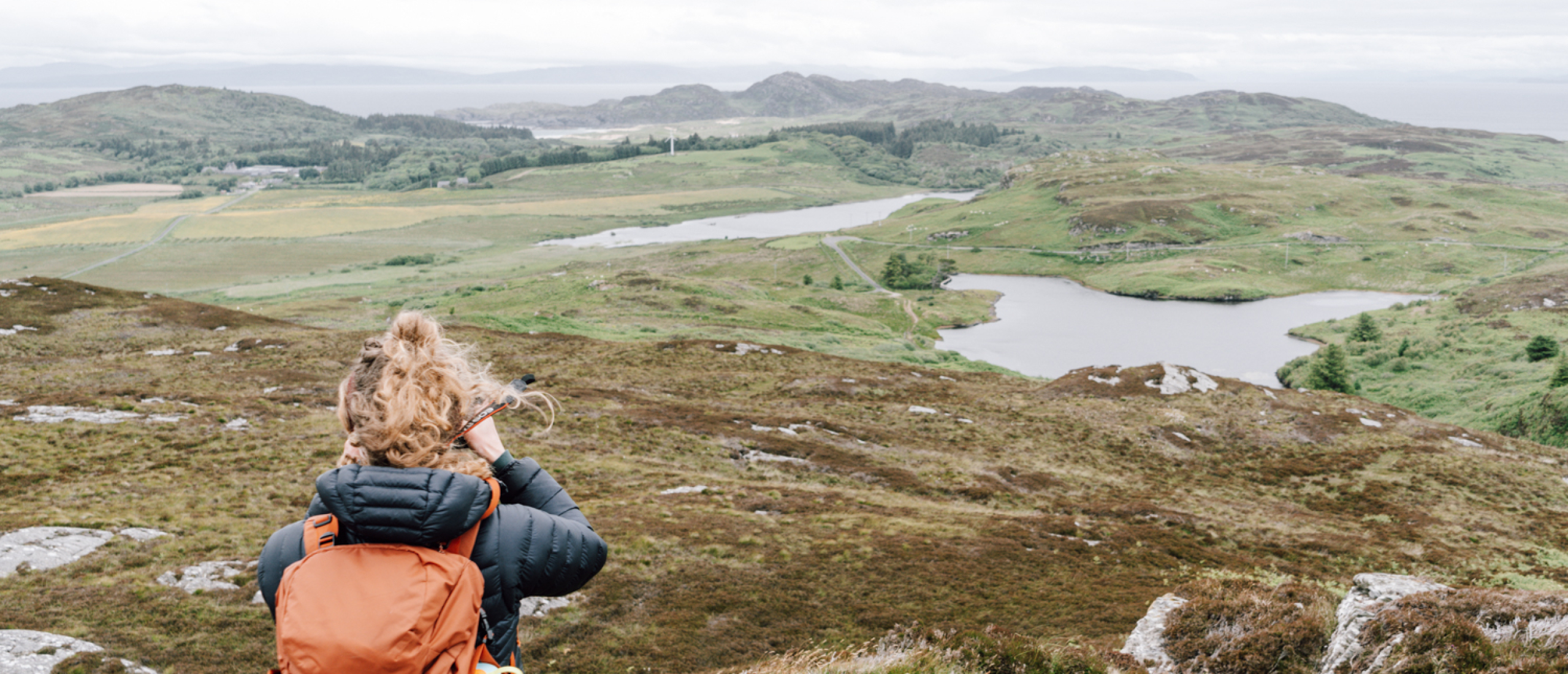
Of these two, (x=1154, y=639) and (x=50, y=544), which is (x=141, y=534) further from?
(x=1154, y=639)

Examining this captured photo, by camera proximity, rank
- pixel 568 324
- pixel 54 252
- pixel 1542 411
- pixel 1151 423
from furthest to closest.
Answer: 1. pixel 54 252
2. pixel 568 324
3. pixel 1542 411
4. pixel 1151 423

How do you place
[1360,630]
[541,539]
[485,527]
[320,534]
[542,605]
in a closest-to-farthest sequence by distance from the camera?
1. [320,534]
2. [485,527]
3. [541,539]
4. [1360,630]
5. [542,605]

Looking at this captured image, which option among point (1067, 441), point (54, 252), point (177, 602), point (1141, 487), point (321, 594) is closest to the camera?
point (321, 594)

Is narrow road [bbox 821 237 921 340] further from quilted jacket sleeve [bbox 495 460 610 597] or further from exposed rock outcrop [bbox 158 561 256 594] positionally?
quilted jacket sleeve [bbox 495 460 610 597]

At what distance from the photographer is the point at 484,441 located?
501 cm

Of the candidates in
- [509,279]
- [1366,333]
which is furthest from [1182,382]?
[509,279]

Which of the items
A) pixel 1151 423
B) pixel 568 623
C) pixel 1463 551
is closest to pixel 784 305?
pixel 1151 423

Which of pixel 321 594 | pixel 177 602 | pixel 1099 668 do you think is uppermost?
pixel 321 594

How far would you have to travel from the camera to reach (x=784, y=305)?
92.9 m

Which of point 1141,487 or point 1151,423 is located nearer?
point 1141,487

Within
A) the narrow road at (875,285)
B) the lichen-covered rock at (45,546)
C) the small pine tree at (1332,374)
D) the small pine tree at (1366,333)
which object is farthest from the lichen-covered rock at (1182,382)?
the lichen-covered rock at (45,546)

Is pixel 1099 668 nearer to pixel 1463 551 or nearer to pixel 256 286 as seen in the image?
pixel 1463 551

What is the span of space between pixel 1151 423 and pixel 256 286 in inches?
5057

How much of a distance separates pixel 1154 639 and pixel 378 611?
41.2ft
